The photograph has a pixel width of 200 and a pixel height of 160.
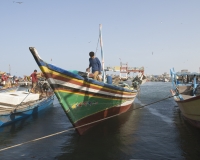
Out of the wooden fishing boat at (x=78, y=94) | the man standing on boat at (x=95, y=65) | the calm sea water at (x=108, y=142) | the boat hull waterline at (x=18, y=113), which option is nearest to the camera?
the calm sea water at (x=108, y=142)

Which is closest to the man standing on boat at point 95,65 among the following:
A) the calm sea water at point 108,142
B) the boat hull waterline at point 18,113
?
the calm sea water at point 108,142

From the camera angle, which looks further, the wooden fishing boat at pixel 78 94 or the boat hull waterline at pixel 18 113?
the boat hull waterline at pixel 18 113

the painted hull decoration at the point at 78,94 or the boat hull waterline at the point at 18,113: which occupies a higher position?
the painted hull decoration at the point at 78,94

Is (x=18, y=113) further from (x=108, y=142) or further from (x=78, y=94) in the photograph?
(x=108, y=142)

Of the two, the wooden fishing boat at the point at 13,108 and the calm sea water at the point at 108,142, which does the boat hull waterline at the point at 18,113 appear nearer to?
the wooden fishing boat at the point at 13,108

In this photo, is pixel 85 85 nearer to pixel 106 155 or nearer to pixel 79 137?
pixel 79 137

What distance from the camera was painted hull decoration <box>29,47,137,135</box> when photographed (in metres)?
8.09

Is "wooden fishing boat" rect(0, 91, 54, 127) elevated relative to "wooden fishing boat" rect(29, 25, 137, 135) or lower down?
lower down

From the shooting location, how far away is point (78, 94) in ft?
28.8

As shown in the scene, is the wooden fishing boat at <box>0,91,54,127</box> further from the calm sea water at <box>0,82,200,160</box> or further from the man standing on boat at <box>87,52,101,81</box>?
the man standing on boat at <box>87,52,101,81</box>

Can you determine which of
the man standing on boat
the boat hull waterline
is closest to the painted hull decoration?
the man standing on boat

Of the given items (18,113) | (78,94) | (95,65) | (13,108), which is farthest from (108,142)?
(18,113)

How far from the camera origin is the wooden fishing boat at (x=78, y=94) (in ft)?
26.5

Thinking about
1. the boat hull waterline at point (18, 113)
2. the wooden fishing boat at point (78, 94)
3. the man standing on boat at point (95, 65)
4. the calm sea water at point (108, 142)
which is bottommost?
the calm sea water at point (108, 142)
